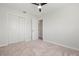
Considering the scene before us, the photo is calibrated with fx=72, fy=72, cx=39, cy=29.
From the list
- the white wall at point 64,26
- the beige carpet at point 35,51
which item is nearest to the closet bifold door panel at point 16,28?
the beige carpet at point 35,51

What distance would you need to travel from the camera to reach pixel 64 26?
405 centimetres

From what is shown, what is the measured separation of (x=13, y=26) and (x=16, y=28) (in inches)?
10.9

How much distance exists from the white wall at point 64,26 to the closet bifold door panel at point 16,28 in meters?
1.89

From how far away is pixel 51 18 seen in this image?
5129 millimetres

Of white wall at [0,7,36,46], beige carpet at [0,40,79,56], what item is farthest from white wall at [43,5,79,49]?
white wall at [0,7,36,46]

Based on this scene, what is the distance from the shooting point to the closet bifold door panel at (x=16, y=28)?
450cm

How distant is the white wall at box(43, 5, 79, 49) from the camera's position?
3516 millimetres

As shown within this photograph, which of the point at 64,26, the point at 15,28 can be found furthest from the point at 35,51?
the point at 15,28

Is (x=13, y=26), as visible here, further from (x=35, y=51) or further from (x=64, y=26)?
(x=64, y=26)

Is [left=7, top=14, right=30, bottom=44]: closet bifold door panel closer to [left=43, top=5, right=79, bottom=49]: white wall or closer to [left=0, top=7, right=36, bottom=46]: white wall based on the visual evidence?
[left=0, top=7, right=36, bottom=46]: white wall

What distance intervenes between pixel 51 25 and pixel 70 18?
64.3 inches

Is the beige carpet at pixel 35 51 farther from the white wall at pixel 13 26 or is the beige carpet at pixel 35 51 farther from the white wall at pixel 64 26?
the white wall at pixel 13 26

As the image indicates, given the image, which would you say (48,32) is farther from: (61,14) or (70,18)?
(70,18)

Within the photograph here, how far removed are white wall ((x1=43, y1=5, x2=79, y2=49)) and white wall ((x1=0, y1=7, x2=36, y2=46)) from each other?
171 cm
